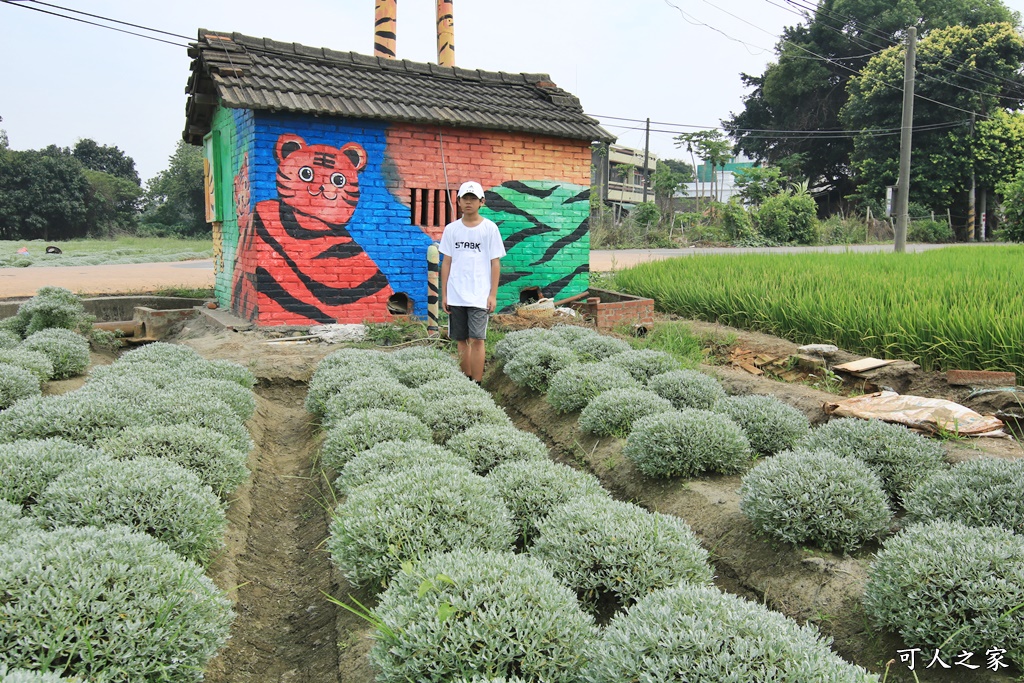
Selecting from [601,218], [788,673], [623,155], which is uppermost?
[623,155]

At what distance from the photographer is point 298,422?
7.01 metres

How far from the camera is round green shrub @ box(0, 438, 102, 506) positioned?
3.80m

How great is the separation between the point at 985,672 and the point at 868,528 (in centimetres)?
98

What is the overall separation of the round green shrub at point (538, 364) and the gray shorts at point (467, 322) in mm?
441

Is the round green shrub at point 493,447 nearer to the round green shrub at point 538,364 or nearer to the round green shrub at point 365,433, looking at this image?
the round green shrub at point 365,433

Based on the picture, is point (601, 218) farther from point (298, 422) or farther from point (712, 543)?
point (712, 543)

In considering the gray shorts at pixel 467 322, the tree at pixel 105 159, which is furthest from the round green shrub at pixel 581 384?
the tree at pixel 105 159

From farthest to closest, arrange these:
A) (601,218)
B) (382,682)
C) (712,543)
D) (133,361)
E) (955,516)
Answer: (601,218) < (133,361) < (712,543) < (955,516) < (382,682)

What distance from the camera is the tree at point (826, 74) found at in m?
38.2

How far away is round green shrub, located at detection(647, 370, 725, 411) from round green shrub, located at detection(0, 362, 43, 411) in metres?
5.37

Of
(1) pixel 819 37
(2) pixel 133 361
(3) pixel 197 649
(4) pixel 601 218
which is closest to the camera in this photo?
(3) pixel 197 649

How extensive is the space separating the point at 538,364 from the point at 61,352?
537 centimetres

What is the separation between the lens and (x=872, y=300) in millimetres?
7793

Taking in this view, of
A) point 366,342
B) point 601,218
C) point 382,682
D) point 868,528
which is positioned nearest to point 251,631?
point 382,682
